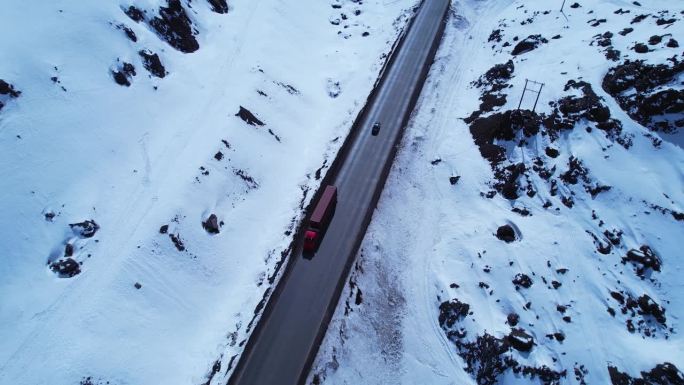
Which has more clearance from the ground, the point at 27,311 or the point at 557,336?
the point at 557,336

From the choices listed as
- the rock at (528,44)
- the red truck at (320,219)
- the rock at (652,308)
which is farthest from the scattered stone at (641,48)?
the red truck at (320,219)

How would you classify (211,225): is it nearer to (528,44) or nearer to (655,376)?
(655,376)

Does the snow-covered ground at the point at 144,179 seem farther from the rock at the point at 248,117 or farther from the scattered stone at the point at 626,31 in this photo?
the scattered stone at the point at 626,31

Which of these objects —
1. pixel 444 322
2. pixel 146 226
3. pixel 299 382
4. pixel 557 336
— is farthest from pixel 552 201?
pixel 146 226

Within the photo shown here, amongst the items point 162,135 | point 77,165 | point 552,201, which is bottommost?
point 77,165

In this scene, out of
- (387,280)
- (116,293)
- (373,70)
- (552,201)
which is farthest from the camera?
(373,70)

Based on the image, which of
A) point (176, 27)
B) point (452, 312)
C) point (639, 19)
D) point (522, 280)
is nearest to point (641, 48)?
point (639, 19)

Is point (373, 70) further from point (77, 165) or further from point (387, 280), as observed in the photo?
point (77, 165)

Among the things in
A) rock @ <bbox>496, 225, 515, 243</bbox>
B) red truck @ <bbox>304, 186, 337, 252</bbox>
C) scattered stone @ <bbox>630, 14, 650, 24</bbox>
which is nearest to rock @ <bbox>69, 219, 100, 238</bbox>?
red truck @ <bbox>304, 186, 337, 252</bbox>
